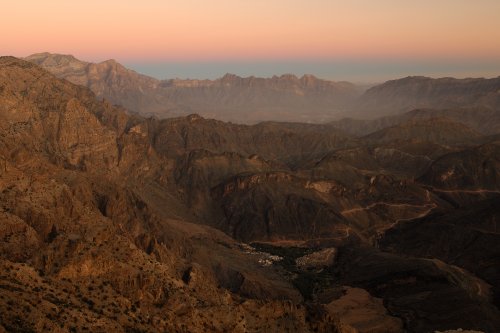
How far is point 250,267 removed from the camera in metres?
124

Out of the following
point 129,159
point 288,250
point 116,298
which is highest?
point 116,298

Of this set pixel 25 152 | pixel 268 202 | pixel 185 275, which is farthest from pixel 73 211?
pixel 268 202

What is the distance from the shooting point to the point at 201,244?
130 m

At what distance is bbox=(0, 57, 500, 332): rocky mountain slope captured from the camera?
5184cm

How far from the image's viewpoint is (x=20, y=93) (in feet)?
564

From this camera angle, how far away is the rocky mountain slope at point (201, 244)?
51844 millimetres

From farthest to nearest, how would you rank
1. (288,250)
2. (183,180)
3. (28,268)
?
(183,180) → (288,250) → (28,268)

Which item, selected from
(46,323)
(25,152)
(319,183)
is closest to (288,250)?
(319,183)

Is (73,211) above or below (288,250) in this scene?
above

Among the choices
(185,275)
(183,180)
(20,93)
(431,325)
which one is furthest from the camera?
(183,180)

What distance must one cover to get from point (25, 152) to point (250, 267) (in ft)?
159

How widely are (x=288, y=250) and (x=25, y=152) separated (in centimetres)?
7189

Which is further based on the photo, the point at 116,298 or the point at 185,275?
the point at 185,275

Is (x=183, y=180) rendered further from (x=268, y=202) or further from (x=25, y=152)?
(x=25, y=152)
